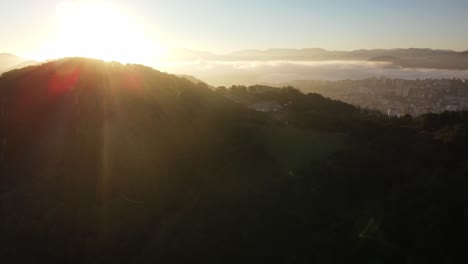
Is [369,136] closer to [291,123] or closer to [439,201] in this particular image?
[291,123]

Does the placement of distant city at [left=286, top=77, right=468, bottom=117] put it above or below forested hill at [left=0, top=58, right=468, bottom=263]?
below

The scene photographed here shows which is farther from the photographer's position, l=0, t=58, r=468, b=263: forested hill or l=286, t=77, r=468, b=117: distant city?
l=286, t=77, r=468, b=117: distant city

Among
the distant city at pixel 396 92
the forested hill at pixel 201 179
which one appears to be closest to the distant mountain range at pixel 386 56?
the distant city at pixel 396 92

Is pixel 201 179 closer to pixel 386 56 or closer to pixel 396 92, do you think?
pixel 396 92

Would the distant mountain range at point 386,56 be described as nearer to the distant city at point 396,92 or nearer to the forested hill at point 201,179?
the distant city at point 396,92

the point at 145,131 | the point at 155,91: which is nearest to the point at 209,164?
the point at 145,131

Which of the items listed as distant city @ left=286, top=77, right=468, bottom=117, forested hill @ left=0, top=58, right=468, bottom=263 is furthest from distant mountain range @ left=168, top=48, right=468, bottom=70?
forested hill @ left=0, top=58, right=468, bottom=263

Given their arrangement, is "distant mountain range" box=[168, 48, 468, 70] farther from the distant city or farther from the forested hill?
the forested hill
